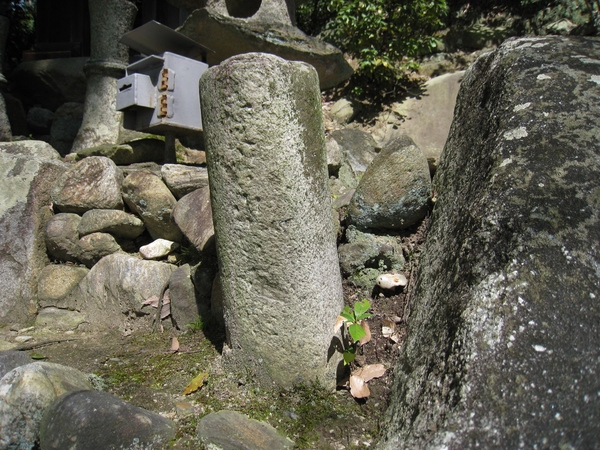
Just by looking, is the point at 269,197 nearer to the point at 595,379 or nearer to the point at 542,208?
the point at 542,208

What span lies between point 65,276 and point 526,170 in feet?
9.72

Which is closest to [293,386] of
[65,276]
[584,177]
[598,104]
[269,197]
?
[269,197]

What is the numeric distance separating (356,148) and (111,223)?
184 cm

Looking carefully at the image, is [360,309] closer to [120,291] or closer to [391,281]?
[391,281]

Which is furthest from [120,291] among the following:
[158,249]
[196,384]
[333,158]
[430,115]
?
[430,115]

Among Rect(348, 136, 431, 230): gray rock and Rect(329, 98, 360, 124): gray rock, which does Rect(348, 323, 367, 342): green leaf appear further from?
Rect(329, 98, 360, 124): gray rock

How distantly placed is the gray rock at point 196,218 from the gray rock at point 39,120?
315 centimetres

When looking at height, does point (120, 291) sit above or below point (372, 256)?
below

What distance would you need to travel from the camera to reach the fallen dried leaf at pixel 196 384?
220 centimetres

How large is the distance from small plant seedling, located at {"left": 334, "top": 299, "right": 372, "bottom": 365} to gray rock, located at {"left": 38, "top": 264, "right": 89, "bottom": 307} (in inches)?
81.0

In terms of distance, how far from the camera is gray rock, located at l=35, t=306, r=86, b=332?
3.21 meters

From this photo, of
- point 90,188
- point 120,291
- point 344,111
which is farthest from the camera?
point 344,111

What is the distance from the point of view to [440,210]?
210cm

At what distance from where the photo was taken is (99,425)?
1809 mm
